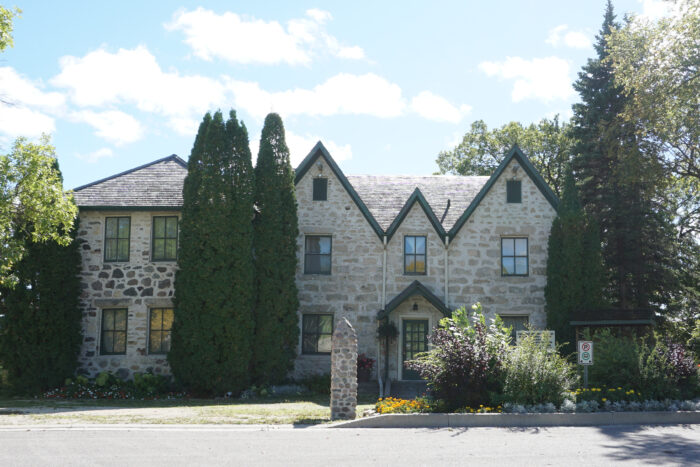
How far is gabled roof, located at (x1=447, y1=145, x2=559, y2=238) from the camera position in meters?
23.4

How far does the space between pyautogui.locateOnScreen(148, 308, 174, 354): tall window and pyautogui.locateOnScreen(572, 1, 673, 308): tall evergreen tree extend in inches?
662

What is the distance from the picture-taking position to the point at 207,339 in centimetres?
1962

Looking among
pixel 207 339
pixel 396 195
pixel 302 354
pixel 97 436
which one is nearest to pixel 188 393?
pixel 207 339

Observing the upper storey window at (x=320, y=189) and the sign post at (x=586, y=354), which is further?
the upper storey window at (x=320, y=189)

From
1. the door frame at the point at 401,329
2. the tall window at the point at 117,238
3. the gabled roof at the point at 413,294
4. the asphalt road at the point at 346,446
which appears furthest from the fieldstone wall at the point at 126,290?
the asphalt road at the point at 346,446

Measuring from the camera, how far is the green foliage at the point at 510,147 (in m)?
41.8

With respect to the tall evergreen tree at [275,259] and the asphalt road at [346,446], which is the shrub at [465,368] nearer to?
the asphalt road at [346,446]

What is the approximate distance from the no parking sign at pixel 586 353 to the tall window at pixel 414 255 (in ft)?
28.0

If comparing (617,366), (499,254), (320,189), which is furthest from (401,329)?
(617,366)

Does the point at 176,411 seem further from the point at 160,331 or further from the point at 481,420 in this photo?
the point at 481,420

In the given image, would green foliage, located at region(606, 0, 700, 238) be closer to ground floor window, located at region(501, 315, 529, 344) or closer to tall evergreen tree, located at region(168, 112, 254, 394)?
ground floor window, located at region(501, 315, 529, 344)

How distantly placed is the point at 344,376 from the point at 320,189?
11.0 meters

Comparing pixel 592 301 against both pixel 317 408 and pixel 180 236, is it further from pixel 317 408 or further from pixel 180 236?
pixel 180 236

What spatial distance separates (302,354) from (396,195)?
7106mm
